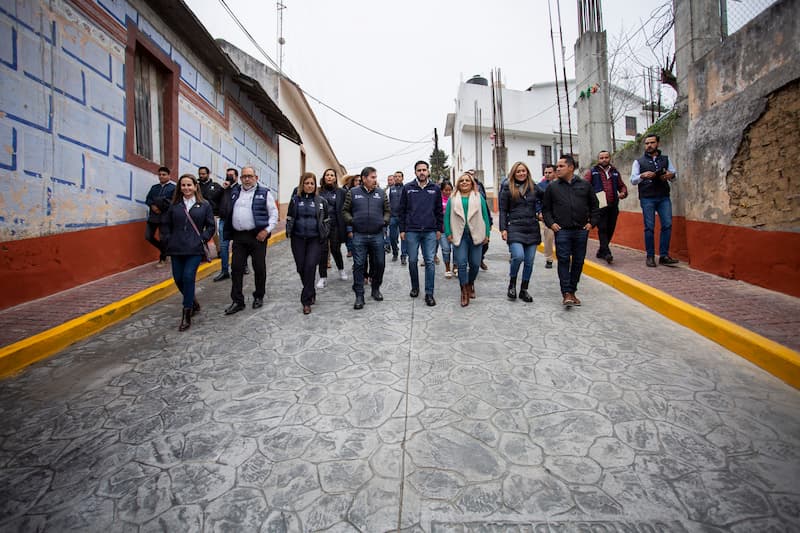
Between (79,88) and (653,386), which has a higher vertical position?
(79,88)

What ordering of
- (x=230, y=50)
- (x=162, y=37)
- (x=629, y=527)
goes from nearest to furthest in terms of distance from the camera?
(x=629, y=527)
(x=162, y=37)
(x=230, y=50)

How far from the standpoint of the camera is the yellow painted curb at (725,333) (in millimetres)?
3044

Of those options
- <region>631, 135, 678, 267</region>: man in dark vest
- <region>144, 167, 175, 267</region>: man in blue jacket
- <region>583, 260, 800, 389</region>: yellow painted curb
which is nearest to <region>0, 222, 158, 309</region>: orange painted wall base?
<region>144, 167, 175, 267</region>: man in blue jacket

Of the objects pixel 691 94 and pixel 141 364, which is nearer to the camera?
pixel 141 364

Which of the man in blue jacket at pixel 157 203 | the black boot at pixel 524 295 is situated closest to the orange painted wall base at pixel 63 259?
the man in blue jacket at pixel 157 203

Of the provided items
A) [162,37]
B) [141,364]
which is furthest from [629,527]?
[162,37]

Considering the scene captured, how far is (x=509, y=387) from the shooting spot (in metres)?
2.97

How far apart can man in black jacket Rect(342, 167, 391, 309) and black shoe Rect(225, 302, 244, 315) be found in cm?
145

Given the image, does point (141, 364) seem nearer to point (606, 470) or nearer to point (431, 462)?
point (431, 462)

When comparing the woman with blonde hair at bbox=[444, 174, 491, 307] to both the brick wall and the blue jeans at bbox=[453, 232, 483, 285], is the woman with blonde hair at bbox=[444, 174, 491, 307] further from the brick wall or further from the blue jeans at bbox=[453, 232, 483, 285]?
the brick wall

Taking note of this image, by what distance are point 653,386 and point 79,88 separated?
308 inches

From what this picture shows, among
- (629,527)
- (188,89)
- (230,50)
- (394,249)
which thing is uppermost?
(230,50)

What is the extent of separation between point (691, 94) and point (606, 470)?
20.7 feet

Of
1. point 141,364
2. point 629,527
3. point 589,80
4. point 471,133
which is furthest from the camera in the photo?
point 471,133
